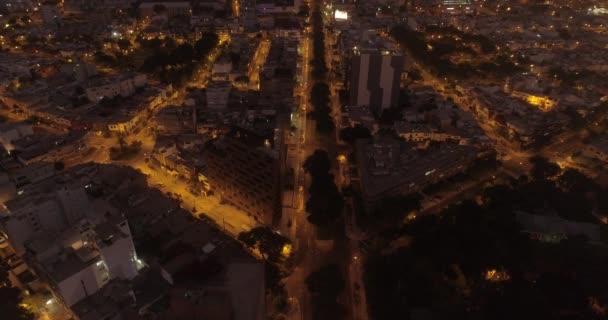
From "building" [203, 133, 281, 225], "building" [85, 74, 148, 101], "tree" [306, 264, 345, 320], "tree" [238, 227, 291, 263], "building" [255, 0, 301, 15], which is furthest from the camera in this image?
"building" [255, 0, 301, 15]

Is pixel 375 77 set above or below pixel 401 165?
above

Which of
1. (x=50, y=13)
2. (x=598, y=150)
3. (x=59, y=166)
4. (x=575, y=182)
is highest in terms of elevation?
(x=50, y=13)

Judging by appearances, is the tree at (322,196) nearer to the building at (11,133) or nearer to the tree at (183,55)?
the building at (11,133)

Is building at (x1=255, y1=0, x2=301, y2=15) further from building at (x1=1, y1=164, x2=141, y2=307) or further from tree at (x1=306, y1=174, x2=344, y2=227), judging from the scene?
building at (x1=1, y1=164, x2=141, y2=307)

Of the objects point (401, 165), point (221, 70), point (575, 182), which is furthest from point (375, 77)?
point (575, 182)

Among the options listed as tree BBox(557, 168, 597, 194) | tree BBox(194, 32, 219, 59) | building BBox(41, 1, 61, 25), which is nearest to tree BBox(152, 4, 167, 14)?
building BBox(41, 1, 61, 25)

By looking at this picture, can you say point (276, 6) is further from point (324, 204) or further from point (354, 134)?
point (324, 204)

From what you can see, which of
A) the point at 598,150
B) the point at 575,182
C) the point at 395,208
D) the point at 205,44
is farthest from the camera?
the point at 205,44
